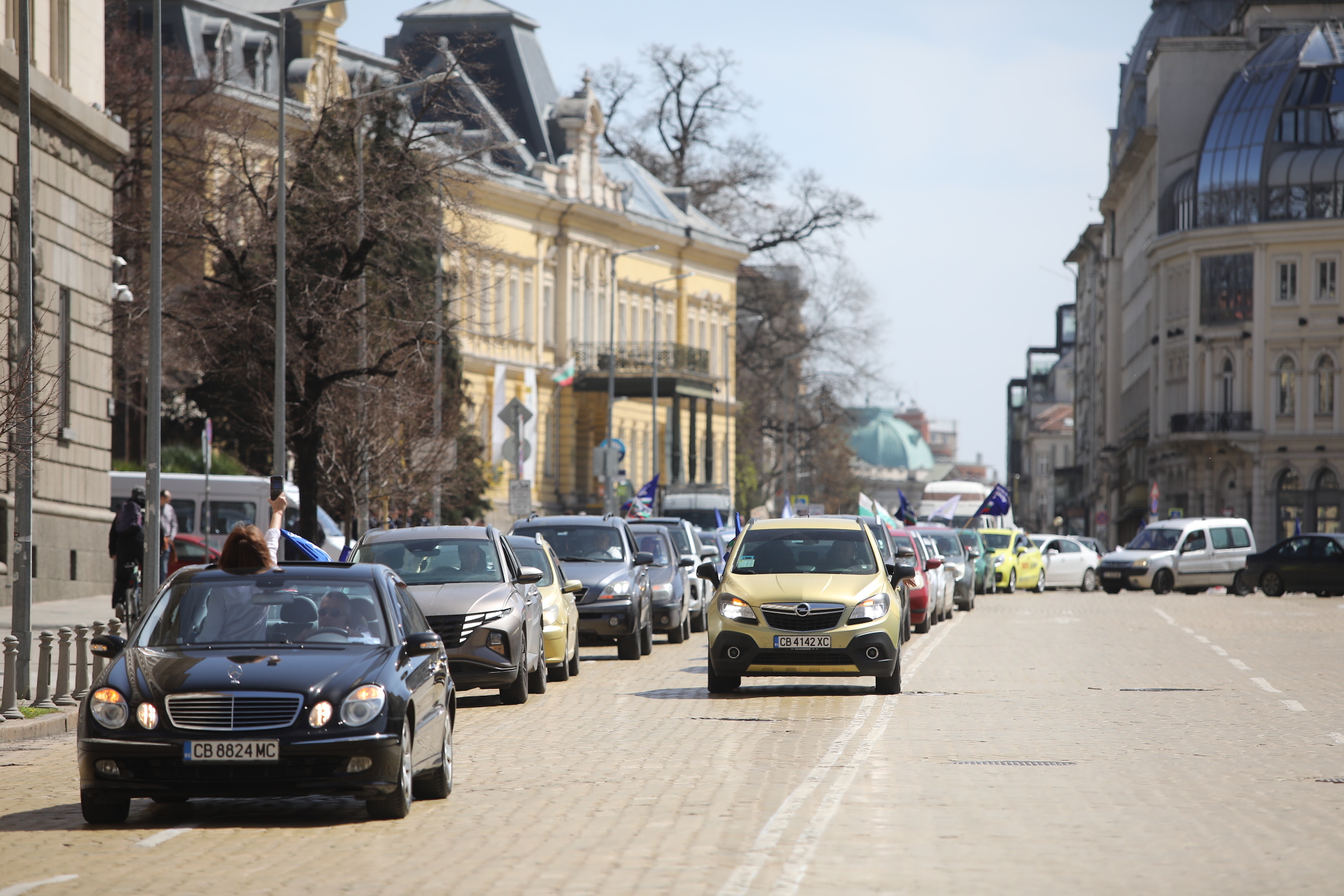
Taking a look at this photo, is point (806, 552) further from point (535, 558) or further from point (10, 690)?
point (10, 690)

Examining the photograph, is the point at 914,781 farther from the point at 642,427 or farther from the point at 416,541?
the point at 642,427

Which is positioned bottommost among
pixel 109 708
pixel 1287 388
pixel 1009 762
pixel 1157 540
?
pixel 1009 762

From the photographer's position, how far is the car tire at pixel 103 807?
37.2 feet

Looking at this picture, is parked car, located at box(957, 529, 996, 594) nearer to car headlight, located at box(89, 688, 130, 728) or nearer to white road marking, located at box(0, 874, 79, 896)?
car headlight, located at box(89, 688, 130, 728)

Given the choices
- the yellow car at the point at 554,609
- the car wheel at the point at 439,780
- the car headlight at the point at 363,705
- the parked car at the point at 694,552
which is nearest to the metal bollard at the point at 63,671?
the yellow car at the point at 554,609

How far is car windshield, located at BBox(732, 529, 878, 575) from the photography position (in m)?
21.5

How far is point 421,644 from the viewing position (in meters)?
12.1

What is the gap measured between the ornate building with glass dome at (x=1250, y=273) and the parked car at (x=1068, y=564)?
21866 mm

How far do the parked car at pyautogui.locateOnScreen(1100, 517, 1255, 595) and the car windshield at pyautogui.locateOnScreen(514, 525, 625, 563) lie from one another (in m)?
32.1

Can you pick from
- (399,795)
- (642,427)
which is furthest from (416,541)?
(642,427)

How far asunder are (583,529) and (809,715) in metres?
10.1

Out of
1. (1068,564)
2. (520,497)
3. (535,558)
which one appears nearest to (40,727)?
(535,558)

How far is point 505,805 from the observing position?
40.2ft

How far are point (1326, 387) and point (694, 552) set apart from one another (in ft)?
193
